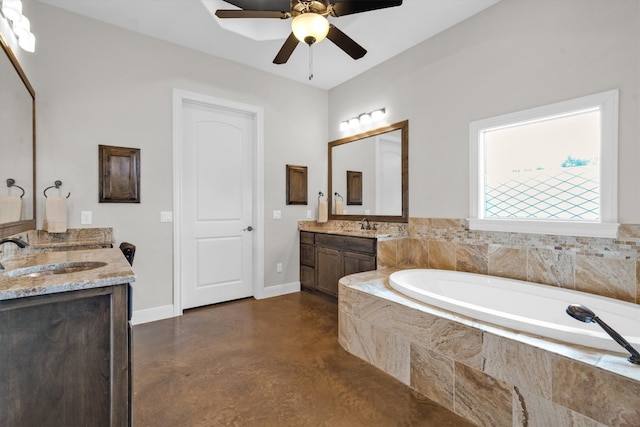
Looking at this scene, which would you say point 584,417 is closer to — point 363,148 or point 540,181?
point 540,181

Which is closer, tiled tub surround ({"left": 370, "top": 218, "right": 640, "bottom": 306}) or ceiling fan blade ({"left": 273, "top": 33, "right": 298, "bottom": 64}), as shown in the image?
tiled tub surround ({"left": 370, "top": 218, "right": 640, "bottom": 306})

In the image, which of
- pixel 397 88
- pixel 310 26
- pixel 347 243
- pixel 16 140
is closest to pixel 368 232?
pixel 347 243

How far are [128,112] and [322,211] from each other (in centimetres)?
249

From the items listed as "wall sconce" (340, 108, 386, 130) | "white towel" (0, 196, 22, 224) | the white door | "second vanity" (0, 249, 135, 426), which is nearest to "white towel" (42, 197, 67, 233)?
"white towel" (0, 196, 22, 224)

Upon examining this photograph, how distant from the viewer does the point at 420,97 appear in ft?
10.4

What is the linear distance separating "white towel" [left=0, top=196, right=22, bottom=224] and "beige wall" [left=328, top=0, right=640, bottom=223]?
3.18 metres

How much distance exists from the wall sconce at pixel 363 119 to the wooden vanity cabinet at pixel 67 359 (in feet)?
10.4

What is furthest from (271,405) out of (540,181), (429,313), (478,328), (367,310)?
(540,181)

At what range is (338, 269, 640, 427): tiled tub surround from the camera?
47.1 inches

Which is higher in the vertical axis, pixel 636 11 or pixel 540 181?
pixel 636 11

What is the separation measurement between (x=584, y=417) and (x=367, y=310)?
122 cm

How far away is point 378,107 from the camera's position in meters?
3.65

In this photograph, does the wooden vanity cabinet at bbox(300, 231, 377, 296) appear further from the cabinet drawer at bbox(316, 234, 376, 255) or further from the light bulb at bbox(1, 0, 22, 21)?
the light bulb at bbox(1, 0, 22, 21)

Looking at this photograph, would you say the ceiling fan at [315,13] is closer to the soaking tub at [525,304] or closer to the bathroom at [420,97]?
the bathroom at [420,97]
